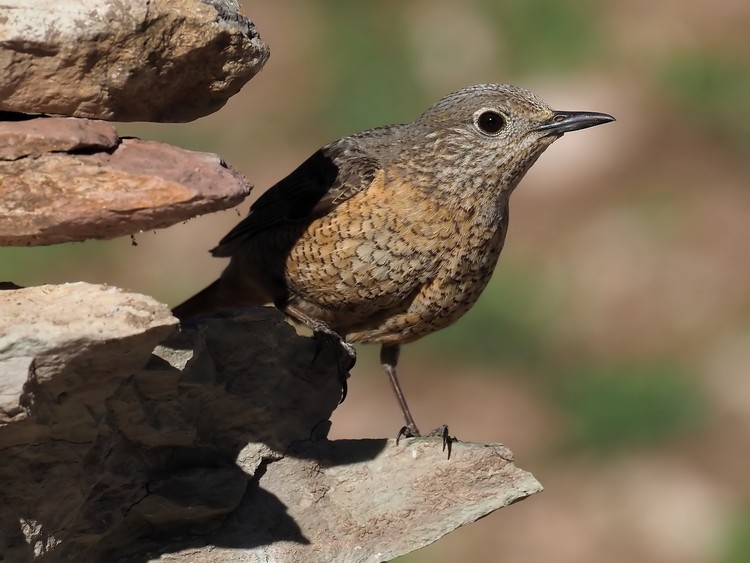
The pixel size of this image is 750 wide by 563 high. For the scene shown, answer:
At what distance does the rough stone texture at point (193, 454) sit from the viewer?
12.8 feet

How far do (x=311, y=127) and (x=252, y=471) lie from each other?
30.5 feet

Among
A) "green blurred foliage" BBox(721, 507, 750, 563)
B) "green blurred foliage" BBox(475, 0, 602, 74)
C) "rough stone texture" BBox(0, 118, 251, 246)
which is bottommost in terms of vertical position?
"green blurred foliage" BBox(721, 507, 750, 563)

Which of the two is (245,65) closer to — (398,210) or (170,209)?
(170,209)

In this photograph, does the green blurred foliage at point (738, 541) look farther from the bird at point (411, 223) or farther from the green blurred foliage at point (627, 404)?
the bird at point (411, 223)

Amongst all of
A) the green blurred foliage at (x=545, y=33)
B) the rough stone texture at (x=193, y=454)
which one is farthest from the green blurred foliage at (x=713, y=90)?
the rough stone texture at (x=193, y=454)

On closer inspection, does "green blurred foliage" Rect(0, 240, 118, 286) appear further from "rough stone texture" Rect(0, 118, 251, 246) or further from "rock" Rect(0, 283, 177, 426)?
"rock" Rect(0, 283, 177, 426)

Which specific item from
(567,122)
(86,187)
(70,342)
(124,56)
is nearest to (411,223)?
(567,122)

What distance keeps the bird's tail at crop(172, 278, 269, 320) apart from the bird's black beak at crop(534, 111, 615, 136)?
5.56 feet

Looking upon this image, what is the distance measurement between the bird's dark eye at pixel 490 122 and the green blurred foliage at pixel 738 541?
4.73 m

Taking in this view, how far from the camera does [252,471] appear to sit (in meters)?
5.09

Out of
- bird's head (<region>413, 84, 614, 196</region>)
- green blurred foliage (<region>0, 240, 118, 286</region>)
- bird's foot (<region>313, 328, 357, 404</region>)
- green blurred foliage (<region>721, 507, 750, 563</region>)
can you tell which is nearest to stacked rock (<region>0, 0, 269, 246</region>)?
bird's foot (<region>313, 328, 357, 404</region>)

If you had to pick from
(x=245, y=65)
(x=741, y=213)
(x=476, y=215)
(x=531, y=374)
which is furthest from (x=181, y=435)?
(x=741, y=213)

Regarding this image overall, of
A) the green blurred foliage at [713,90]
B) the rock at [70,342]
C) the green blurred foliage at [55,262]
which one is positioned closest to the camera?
the rock at [70,342]

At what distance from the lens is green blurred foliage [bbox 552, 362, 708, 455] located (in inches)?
412
